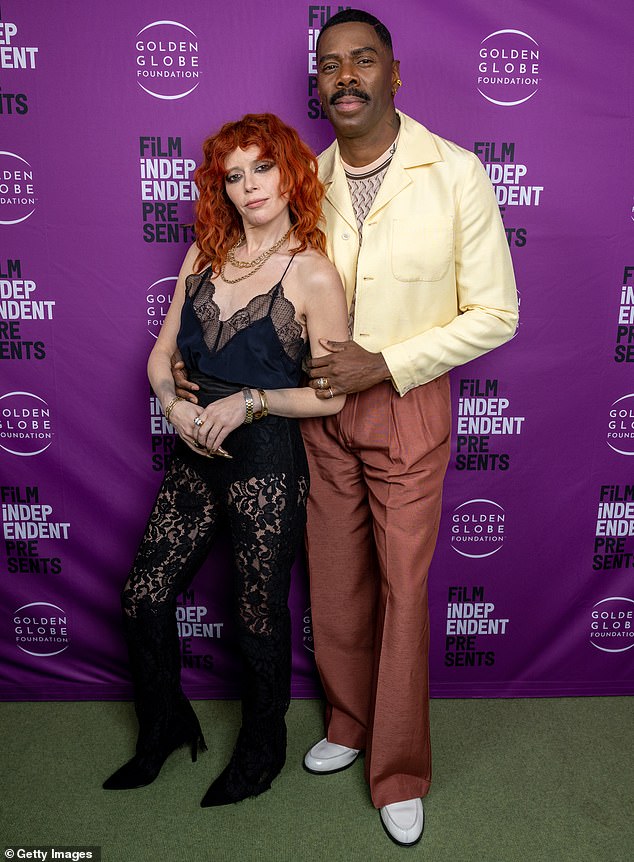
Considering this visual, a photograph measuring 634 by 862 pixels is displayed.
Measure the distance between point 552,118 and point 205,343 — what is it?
135 cm

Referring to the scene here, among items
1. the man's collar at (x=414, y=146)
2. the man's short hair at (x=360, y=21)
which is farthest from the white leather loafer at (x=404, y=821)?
the man's short hair at (x=360, y=21)

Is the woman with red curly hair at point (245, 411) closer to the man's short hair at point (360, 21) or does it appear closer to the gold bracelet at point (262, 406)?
the gold bracelet at point (262, 406)

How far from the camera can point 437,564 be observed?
8.93ft

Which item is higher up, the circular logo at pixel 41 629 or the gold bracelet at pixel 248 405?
the gold bracelet at pixel 248 405

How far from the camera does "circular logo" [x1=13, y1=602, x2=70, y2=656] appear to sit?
109 inches

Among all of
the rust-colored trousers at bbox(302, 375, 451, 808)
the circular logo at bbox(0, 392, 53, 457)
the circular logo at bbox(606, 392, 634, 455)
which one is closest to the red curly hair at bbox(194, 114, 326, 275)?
the rust-colored trousers at bbox(302, 375, 451, 808)

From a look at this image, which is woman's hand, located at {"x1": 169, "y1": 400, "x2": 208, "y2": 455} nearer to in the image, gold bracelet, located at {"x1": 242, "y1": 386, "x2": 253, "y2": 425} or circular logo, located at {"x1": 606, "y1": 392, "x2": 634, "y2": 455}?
gold bracelet, located at {"x1": 242, "y1": 386, "x2": 253, "y2": 425}

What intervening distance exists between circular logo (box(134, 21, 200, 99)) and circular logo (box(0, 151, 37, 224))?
46 centimetres

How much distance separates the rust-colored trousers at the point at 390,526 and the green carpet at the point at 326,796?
0.17 meters

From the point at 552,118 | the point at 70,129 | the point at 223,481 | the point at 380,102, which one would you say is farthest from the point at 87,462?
the point at 552,118

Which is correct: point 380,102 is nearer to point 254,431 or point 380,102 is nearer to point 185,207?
point 185,207

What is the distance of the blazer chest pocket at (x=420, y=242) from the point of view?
6.64ft

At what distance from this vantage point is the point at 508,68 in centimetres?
235

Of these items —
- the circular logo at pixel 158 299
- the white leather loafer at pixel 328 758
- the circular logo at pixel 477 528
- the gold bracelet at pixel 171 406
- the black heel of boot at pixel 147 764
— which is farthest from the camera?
the circular logo at pixel 477 528
